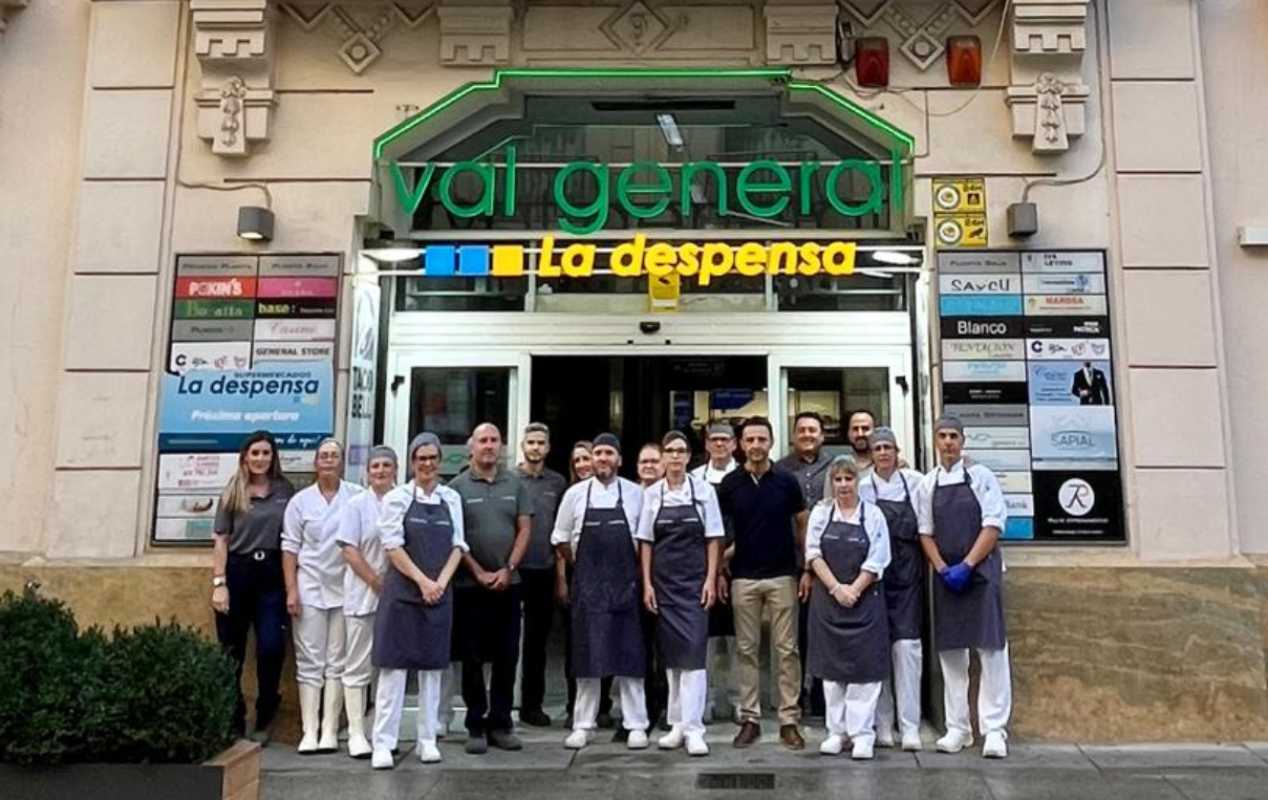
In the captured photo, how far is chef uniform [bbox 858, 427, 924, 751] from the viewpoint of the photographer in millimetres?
6766

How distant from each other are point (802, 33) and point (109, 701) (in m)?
6.62

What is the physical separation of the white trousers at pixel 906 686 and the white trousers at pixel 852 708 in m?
0.25

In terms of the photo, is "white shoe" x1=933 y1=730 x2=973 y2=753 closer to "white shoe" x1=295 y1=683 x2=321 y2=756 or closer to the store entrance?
the store entrance

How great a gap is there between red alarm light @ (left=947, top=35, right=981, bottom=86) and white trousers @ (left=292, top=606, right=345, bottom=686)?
6074mm

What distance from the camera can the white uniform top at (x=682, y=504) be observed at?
6809 millimetres

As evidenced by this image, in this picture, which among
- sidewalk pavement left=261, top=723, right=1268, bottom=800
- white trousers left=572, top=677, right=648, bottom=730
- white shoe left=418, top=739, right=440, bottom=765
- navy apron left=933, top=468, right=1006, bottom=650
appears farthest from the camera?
white trousers left=572, top=677, right=648, bottom=730

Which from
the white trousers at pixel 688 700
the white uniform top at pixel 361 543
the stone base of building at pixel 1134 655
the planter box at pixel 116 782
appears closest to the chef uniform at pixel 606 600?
the white trousers at pixel 688 700

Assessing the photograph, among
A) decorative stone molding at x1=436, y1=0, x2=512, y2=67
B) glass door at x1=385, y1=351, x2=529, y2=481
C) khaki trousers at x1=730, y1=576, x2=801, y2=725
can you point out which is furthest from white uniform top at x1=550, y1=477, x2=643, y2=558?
decorative stone molding at x1=436, y1=0, x2=512, y2=67

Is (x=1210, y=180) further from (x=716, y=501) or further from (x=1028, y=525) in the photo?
(x=716, y=501)

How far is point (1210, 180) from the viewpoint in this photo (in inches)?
305

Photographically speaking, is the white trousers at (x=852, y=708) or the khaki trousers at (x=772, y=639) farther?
the khaki trousers at (x=772, y=639)

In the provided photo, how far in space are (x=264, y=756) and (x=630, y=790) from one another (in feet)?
8.55

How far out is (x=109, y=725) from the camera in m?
4.45

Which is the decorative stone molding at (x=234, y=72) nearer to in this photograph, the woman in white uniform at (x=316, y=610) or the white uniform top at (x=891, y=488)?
the woman in white uniform at (x=316, y=610)
